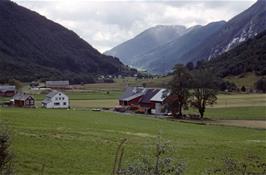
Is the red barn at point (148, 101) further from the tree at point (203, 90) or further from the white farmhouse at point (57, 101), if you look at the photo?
the white farmhouse at point (57, 101)

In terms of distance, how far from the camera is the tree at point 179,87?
321ft

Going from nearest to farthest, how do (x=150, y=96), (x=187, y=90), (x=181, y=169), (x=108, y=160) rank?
(x=181, y=169), (x=108, y=160), (x=187, y=90), (x=150, y=96)

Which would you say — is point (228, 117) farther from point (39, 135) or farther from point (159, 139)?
point (159, 139)

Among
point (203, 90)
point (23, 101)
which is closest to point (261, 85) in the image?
point (203, 90)

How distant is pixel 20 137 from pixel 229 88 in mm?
154139

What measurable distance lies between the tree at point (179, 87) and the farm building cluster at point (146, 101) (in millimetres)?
3464

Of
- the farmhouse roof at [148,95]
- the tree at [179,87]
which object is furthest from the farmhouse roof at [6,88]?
the tree at [179,87]

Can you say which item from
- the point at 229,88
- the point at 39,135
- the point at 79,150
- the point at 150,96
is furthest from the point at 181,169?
the point at 229,88

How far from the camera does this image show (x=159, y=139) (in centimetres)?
1616

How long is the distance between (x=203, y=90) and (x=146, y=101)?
2451cm

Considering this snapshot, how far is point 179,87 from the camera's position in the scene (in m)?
98.3

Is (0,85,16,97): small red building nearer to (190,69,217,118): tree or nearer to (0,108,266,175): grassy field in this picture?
(190,69,217,118): tree

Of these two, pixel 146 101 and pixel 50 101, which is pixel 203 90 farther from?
pixel 50 101

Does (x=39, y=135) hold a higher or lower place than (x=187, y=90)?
lower
